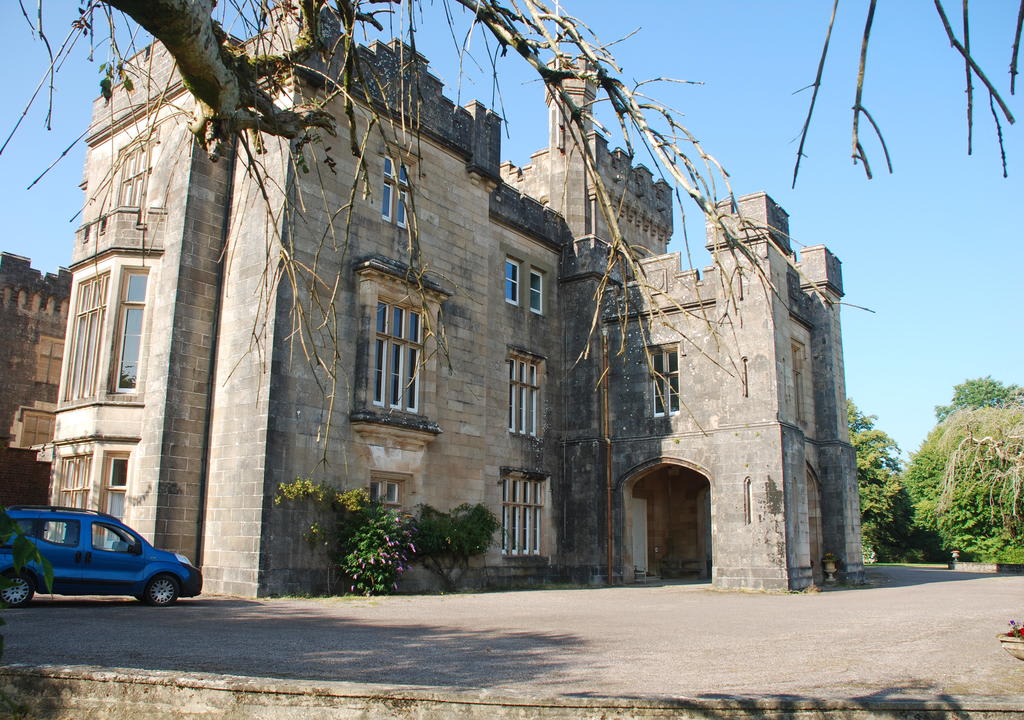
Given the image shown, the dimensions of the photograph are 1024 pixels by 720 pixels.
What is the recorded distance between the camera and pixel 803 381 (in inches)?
885

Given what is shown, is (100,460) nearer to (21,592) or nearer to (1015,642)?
(21,592)

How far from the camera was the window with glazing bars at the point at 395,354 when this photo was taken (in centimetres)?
1630

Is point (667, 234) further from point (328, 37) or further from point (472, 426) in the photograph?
A: point (328, 37)

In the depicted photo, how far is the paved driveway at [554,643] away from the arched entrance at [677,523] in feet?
34.6

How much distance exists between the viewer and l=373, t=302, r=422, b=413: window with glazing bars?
1630 centimetres

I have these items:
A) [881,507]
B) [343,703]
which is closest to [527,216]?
[343,703]

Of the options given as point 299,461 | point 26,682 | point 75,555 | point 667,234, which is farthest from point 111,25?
point 667,234

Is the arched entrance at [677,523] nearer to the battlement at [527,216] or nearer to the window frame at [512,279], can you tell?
the window frame at [512,279]

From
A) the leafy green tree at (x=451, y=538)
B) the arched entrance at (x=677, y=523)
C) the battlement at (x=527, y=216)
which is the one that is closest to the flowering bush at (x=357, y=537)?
the leafy green tree at (x=451, y=538)

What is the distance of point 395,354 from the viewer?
16797mm

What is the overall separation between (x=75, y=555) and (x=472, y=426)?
28.8 ft

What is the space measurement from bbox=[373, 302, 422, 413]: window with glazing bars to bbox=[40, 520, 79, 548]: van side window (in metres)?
5.98

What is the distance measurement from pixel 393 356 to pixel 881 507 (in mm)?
36874

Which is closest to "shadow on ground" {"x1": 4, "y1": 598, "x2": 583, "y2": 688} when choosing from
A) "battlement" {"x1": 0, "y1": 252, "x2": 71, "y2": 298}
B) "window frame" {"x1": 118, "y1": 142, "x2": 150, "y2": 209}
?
"window frame" {"x1": 118, "y1": 142, "x2": 150, "y2": 209}
